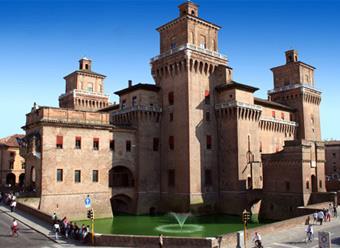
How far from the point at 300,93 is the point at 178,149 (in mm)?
31162

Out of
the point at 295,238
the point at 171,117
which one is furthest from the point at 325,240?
the point at 171,117

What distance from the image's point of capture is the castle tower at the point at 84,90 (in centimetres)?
7625

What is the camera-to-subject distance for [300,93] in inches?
2820

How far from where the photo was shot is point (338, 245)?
28000 mm

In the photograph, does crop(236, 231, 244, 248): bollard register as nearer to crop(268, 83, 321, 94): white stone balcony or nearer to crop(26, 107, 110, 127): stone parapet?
crop(26, 107, 110, 127): stone parapet

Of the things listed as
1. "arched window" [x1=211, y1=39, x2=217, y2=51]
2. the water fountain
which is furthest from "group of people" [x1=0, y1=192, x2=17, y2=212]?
"arched window" [x1=211, y1=39, x2=217, y2=51]

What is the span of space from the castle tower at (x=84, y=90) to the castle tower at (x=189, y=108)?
24170 millimetres

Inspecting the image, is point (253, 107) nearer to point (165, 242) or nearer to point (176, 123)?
point (176, 123)

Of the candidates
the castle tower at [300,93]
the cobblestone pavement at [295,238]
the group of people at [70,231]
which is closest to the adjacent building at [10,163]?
the group of people at [70,231]

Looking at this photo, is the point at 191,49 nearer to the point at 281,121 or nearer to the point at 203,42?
the point at 203,42

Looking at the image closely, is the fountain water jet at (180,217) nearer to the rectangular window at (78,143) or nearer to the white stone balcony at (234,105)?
the rectangular window at (78,143)

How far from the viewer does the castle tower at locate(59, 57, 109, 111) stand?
76.2 meters

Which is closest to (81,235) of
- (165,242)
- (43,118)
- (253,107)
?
(165,242)

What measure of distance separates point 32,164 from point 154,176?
17761 millimetres
